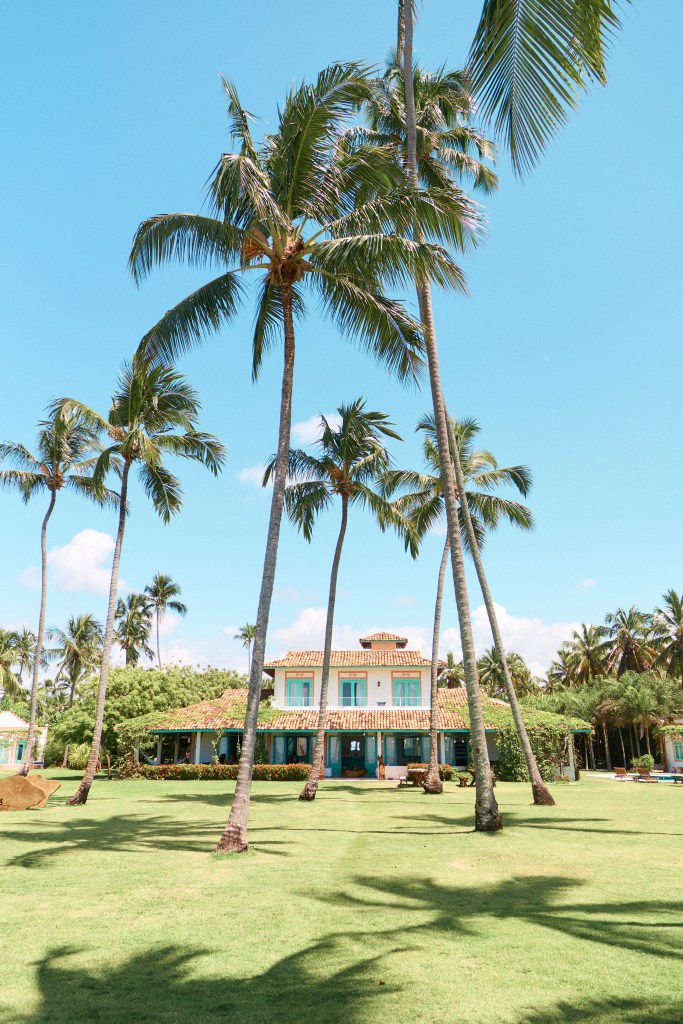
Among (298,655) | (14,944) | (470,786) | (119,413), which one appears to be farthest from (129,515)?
(298,655)

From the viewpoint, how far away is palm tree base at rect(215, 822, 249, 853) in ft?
35.7

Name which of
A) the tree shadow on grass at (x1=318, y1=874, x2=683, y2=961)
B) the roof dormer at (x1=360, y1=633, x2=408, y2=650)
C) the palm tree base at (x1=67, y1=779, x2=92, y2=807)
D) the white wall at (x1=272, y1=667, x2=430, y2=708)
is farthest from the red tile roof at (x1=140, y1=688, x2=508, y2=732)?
the tree shadow on grass at (x1=318, y1=874, x2=683, y2=961)

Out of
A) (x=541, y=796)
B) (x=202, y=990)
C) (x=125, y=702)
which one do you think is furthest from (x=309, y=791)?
(x=202, y=990)

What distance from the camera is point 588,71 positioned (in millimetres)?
4750

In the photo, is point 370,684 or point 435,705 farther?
point 370,684

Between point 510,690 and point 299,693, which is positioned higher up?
point 299,693

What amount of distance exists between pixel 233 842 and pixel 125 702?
26522 mm

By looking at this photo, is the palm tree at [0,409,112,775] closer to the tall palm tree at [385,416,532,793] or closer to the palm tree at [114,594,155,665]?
the tall palm tree at [385,416,532,793]

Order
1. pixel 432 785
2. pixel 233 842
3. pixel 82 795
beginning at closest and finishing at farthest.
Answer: pixel 233 842 → pixel 82 795 → pixel 432 785

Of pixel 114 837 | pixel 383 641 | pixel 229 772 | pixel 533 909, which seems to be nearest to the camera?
pixel 533 909

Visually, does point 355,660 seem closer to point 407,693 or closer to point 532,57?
point 407,693

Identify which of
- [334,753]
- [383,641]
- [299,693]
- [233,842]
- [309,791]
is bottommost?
[233,842]

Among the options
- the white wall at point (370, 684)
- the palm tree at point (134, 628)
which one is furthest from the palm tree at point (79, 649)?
the white wall at point (370, 684)

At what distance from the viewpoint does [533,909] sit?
711 cm
